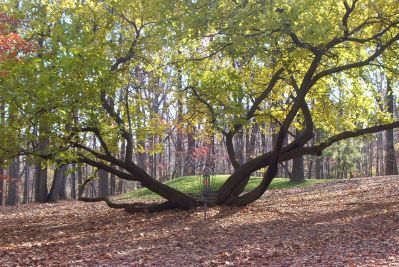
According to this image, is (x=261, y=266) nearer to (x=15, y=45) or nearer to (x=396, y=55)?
(x=15, y=45)

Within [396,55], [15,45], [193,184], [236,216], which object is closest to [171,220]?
[236,216]

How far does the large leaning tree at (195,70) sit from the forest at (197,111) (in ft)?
0.14

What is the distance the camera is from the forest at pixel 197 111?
25.5ft

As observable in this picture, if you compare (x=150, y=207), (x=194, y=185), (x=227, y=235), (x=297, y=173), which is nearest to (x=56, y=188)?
(x=194, y=185)

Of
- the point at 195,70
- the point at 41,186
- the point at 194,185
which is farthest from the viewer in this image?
the point at 194,185

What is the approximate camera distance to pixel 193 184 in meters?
22.1

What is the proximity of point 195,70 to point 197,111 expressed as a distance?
138 centimetres

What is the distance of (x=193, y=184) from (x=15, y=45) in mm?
14245

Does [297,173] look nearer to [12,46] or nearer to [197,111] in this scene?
[197,111]

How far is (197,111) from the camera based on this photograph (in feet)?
42.8

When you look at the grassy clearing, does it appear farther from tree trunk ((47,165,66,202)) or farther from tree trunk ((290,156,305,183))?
tree trunk ((47,165,66,202))

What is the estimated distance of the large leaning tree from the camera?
28.7 feet

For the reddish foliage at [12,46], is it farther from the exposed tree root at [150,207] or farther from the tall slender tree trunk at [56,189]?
the tall slender tree trunk at [56,189]

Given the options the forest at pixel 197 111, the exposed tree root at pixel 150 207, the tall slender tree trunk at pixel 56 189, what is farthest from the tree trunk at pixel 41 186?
the exposed tree root at pixel 150 207
